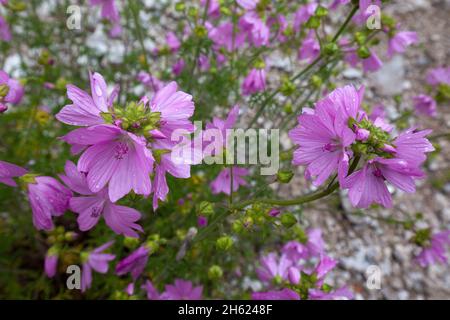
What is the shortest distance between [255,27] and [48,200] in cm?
132

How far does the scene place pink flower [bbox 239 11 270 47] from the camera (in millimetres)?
2197

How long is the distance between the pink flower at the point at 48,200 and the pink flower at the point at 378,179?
94 cm

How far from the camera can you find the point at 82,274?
211 cm

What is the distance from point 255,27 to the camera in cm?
220

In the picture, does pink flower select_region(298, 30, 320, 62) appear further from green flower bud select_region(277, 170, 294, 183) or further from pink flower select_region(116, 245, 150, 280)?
pink flower select_region(116, 245, 150, 280)

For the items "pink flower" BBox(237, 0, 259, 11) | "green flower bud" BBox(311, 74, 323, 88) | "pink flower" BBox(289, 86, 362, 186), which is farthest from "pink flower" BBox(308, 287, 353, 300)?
"pink flower" BBox(237, 0, 259, 11)

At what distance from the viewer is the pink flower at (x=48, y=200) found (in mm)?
1470

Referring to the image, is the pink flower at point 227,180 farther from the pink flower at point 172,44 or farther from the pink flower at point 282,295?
the pink flower at point 172,44

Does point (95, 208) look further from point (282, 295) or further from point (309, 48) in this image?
point (309, 48)

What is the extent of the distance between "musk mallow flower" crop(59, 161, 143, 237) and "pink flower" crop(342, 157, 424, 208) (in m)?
0.67

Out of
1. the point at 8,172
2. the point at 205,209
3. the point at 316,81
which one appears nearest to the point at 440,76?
the point at 316,81

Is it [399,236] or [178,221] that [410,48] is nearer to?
[399,236]

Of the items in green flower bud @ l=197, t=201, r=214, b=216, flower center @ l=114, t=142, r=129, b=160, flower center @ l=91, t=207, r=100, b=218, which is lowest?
flower center @ l=91, t=207, r=100, b=218

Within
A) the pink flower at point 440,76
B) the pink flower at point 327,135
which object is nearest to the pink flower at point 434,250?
Answer: the pink flower at point 440,76
